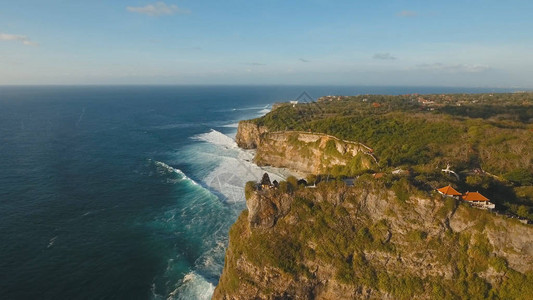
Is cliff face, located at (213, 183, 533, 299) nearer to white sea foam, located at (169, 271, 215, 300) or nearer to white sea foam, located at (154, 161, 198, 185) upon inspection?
white sea foam, located at (169, 271, 215, 300)

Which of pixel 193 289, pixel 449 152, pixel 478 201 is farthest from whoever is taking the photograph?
pixel 449 152

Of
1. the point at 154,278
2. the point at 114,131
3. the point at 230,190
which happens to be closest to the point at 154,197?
the point at 230,190

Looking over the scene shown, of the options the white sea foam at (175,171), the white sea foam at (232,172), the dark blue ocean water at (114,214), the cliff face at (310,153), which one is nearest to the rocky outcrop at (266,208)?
the dark blue ocean water at (114,214)

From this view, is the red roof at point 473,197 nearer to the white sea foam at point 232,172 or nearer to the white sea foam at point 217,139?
the white sea foam at point 232,172

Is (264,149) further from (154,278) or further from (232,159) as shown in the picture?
(154,278)

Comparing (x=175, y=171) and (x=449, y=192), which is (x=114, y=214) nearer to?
(x=175, y=171)

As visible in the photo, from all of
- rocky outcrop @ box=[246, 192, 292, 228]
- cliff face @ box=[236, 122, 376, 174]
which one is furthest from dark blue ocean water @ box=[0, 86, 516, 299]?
rocky outcrop @ box=[246, 192, 292, 228]

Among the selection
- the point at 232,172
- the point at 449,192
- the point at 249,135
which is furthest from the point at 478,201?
the point at 249,135
